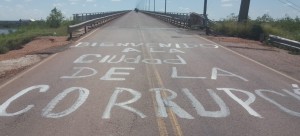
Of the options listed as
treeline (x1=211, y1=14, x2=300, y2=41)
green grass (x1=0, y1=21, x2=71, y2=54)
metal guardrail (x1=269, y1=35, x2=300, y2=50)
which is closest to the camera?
metal guardrail (x1=269, y1=35, x2=300, y2=50)

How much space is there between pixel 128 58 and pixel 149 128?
956cm

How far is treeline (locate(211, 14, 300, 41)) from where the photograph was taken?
30.9m

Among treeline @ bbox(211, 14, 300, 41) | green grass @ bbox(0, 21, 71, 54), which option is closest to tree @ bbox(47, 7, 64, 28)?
green grass @ bbox(0, 21, 71, 54)

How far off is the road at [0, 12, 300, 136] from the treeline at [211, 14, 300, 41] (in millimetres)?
14881

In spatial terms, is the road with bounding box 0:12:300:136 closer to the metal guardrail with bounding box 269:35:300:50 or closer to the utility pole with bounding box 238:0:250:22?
the metal guardrail with bounding box 269:35:300:50

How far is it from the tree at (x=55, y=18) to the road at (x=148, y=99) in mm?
35590

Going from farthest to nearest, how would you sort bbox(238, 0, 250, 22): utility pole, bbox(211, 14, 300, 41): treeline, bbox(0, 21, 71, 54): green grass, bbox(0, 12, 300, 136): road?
bbox(238, 0, 250, 22): utility pole < bbox(211, 14, 300, 41): treeline < bbox(0, 21, 71, 54): green grass < bbox(0, 12, 300, 136): road

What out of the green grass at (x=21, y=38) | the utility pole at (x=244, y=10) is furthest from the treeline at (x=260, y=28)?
the green grass at (x=21, y=38)

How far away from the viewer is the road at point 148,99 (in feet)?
25.9

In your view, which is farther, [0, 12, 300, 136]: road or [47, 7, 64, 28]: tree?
[47, 7, 64, 28]: tree

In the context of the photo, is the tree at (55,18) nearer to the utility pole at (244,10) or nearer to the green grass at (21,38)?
the green grass at (21,38)

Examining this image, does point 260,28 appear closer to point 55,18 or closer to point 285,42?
point 285,42

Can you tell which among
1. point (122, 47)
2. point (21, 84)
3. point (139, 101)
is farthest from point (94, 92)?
point (122, 47)

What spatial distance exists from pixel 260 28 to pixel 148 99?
2318 centimetres
